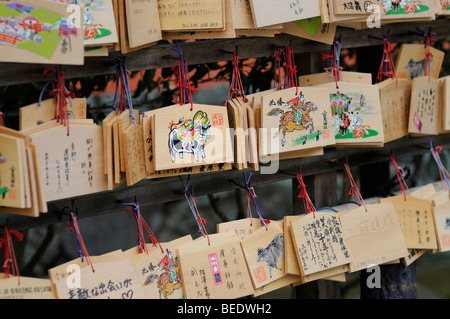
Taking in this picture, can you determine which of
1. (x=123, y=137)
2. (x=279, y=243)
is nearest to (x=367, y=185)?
(x=279, y=243)

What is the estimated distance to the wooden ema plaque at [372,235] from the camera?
2.43 metres

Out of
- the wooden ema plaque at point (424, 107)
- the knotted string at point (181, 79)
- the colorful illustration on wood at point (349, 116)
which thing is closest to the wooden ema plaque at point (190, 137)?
the knotted string at point (181, 79)

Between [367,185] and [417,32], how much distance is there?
2.87 feet

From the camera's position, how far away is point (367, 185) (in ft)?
10.3

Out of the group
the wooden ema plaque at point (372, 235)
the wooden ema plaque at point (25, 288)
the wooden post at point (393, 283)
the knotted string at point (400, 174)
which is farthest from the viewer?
the wooden post at point (393, 283)

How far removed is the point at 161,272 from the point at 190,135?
1.72ft

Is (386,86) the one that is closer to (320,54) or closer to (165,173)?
(320,54)

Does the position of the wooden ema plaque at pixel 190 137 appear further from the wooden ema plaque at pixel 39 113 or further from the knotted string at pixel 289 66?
the knotted string at pixel 289 66

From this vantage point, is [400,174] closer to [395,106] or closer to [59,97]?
[395,106]

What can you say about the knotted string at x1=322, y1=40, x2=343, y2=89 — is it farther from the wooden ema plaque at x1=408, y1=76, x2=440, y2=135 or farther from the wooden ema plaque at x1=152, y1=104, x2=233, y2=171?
the wooden ema plaque at x1=152, y1=104, x2=233, y2=171

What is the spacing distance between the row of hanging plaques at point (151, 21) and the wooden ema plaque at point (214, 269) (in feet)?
2.55

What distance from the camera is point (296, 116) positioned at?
2.21m

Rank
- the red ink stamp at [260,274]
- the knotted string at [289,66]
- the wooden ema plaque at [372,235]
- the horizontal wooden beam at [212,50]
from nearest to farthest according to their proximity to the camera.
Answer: the horizontal wooden beam at [212,50] → the red ink stamp at [260,274] → the knotted string at [289,66] → the wooden ema plaque at [372,235]

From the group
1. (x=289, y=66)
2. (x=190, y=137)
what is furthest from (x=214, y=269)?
(x=289, y=66)
